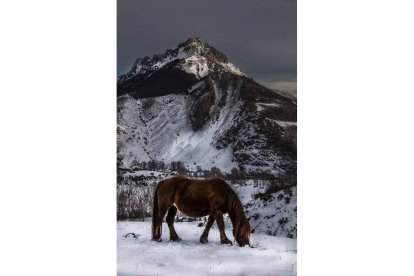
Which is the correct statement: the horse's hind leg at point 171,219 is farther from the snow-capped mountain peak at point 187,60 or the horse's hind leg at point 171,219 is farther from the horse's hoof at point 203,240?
the snow-capped mountain peak at point 187,60

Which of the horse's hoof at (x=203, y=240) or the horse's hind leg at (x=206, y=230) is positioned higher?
the horse's hind leg at (x=206, y=230)

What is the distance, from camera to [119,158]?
281 inches

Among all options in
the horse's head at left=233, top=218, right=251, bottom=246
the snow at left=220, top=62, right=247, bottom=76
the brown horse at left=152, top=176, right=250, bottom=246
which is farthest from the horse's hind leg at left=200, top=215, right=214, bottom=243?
the snow at left=220, top=62, right=247, bottom=76

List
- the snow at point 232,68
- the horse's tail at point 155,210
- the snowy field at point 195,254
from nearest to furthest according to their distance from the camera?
1. the snowy field at point 195,254
2. the horse's tail at point 155,210
3. the snow at point 232,68

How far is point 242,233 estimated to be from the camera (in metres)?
7.00

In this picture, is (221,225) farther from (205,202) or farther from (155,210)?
(155,210)

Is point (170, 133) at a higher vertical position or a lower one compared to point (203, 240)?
higher

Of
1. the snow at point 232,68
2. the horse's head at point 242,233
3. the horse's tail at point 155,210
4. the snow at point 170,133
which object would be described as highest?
the snow at point 232,68

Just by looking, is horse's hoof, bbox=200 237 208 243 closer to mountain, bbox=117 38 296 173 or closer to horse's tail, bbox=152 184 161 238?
horse's tail, bbox=152 184 161 238

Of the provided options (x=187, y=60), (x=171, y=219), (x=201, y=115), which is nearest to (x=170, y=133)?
(x=201, y=115)

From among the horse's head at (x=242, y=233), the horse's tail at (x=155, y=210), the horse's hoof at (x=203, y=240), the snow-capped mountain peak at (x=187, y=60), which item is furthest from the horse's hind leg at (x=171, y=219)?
the snow-capped mountain peak at (x=187, y=60)

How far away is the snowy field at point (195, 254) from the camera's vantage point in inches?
267

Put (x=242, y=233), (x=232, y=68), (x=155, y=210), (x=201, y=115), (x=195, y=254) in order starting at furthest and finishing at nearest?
(x=201, y=115) → (x=232, y=68) → (x=155, y=210) → (x=242, y=233) → (x=195, y=254)

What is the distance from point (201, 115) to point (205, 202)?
92 centimetres
